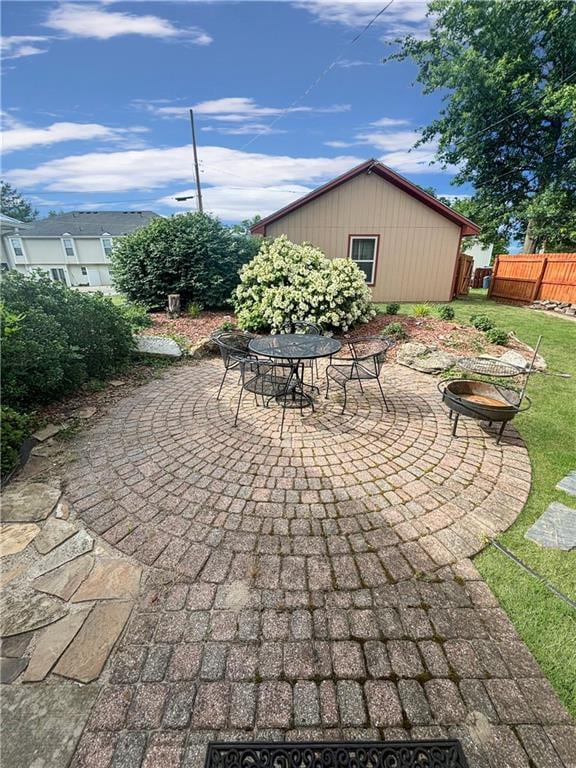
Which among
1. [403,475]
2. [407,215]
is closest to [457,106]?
[407,215]

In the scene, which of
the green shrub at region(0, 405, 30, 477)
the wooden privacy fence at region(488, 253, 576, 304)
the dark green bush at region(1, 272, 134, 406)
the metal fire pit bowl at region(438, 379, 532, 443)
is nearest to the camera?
the green shrub at region(0, 405, 30, 477)

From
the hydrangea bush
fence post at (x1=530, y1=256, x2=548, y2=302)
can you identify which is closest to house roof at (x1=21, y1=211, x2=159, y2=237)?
the hydrangea bush

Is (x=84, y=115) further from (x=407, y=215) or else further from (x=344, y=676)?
(x=344, y=676)

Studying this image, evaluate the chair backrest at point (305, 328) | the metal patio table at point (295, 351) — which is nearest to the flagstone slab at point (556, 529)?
the metal patio table at point (295, 351)

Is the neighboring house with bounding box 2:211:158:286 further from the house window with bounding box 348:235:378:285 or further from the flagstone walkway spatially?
the flagstone walkway

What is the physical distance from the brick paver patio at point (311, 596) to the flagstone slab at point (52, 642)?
311mm

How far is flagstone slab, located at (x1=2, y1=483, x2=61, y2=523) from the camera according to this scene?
A: 2594 mm

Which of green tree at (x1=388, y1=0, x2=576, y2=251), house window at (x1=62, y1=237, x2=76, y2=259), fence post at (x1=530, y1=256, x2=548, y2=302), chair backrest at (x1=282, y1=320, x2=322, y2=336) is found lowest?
chair backrest at (x1=282, y1=320, x2=322, y2=336)

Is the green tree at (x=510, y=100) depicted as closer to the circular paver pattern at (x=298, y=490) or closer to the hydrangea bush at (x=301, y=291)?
the hydrangea bush at (x=301, y=291)

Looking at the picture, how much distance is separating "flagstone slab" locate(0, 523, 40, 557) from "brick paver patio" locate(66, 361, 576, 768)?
12.5 inches

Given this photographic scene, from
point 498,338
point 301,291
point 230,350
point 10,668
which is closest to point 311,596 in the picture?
point 10,668

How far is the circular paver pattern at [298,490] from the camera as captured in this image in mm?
2211

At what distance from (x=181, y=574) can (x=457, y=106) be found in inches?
880

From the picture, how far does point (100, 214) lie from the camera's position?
31.5 metres
